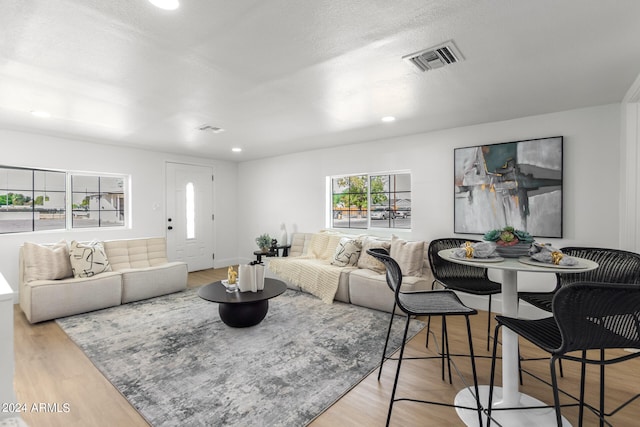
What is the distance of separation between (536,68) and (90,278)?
5.03 m

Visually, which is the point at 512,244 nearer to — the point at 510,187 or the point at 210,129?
the point at 510,187

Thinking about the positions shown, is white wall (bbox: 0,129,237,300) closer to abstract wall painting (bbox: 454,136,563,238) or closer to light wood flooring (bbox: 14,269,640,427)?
light wood flooring (bbox: 14,269,640,427)

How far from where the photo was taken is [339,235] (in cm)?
495

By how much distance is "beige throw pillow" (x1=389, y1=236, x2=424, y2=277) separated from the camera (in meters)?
3.82

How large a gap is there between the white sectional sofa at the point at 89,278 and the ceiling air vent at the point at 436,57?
13.7ft

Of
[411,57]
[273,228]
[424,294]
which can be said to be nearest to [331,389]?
[424,294]

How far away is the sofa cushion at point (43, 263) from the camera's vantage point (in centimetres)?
358

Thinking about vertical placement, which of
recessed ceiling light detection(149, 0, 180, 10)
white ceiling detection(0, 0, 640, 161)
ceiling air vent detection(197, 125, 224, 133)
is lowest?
recessed ceiling light detection(149, 0, 180, 10)

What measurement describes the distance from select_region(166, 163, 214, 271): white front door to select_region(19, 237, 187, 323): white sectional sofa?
127cm

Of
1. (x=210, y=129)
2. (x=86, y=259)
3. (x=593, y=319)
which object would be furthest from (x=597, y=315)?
(x=86, y=259)

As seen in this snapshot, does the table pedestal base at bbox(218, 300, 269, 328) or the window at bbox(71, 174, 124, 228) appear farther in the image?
the window at bbox(71, 174, 124, 228)

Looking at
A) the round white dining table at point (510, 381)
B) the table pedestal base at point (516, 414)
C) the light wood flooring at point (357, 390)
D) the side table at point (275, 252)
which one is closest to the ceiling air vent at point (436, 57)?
the round white dining table at point (510, 381)

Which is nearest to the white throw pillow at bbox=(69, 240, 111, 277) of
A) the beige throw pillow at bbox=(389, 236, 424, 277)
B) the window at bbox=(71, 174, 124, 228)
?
the window at bbox=(71, 174, 124, 228)

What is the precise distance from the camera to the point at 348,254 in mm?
4336
